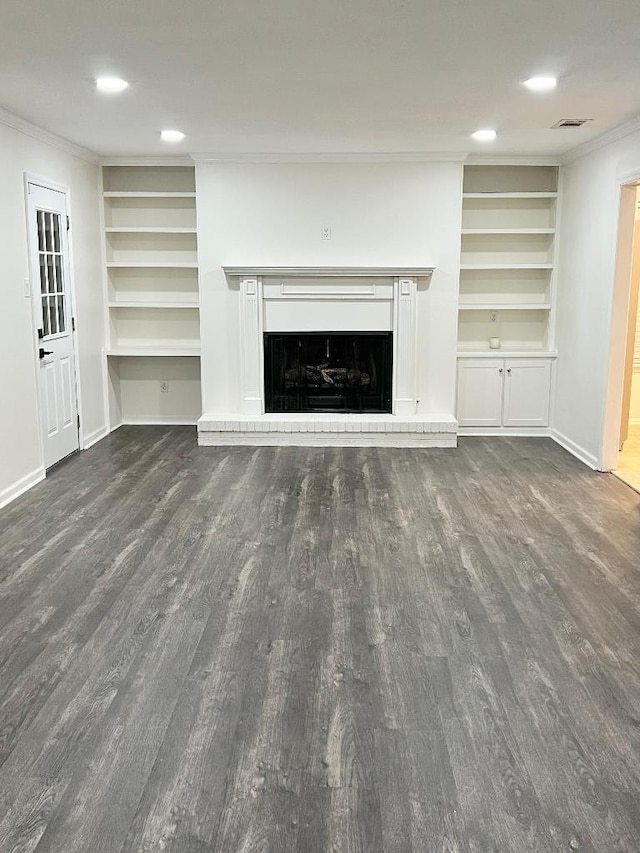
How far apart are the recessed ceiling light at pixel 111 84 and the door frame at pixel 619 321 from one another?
333cm

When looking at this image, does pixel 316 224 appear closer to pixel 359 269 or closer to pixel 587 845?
pixel 359 269

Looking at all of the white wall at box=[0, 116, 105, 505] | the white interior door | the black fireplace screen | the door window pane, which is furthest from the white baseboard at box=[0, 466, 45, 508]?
the black fireplace screen

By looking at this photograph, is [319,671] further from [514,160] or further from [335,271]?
[514,160]

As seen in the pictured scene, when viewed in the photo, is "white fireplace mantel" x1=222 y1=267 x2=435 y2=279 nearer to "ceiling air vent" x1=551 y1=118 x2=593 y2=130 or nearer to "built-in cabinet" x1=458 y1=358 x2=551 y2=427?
"built-in cabinet" x1=458 y1=358 x2=551 y2=427

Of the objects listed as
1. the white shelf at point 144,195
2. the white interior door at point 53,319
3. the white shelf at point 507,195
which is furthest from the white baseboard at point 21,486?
Answer: the white shelf at point 507,195

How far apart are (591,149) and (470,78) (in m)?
2.47

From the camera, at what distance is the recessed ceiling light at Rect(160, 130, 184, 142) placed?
221 inches

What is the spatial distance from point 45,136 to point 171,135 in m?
0.88

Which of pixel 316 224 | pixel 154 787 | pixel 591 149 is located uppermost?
pixel 591 149

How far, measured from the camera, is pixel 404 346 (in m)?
6.91

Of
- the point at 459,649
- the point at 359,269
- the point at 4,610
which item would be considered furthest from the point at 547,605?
the point at 359,269

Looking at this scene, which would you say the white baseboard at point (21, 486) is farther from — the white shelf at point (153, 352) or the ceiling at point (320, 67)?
the ceiling at point (320, 67)

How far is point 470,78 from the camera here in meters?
4.04

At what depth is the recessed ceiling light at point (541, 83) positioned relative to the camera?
406 cm
